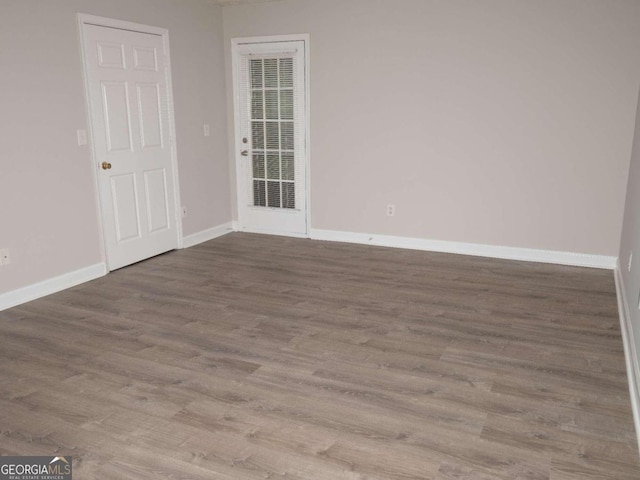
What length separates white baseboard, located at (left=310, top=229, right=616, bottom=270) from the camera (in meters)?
4.93

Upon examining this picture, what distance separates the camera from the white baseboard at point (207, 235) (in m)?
5.73

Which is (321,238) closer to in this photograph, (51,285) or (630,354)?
(51,285)

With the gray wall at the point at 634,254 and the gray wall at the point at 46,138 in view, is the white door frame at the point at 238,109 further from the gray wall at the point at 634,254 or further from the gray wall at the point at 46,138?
the gray wall at the point at 634,254

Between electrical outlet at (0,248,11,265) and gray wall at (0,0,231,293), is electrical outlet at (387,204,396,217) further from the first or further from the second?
electrical outlet at (0,248,11,265)

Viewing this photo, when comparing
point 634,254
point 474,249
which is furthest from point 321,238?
point 634,254

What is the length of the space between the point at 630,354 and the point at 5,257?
4071 mm

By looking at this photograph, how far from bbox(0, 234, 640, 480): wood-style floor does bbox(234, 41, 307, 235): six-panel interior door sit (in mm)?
1575

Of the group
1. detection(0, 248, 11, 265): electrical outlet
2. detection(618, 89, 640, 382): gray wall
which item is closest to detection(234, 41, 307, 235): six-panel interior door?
detection(0, 248, 11, 265): electrical outlet

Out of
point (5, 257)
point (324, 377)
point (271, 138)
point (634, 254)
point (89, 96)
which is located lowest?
point (324, 377)

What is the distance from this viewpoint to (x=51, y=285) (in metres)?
4.29

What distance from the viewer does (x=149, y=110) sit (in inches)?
199

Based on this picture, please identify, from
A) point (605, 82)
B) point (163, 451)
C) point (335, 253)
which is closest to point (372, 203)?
point (335, 253)

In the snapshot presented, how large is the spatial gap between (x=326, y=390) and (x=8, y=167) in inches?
110

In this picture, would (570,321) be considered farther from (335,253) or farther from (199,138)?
(199,138)
